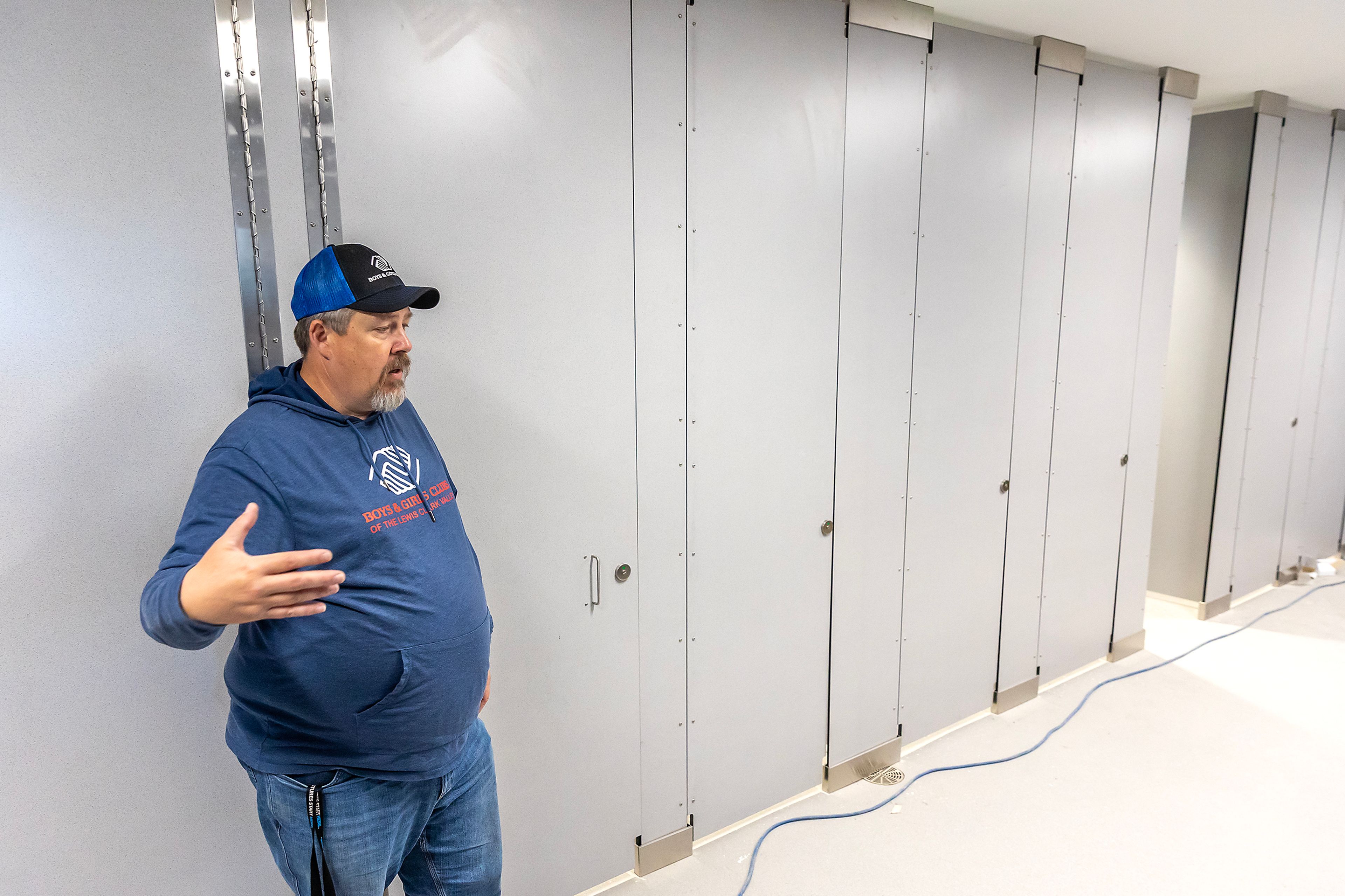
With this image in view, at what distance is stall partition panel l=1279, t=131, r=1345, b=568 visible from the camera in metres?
4.25

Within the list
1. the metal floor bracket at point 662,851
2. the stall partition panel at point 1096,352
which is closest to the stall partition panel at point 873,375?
the metal floor bracket at point 662,851

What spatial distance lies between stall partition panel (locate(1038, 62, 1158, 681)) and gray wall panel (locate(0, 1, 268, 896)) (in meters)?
2.91

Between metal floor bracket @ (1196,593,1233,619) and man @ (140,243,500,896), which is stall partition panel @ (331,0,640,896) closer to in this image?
man @ (140,243,500,896)

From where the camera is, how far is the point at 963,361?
2.79 m

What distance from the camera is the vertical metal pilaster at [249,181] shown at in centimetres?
145

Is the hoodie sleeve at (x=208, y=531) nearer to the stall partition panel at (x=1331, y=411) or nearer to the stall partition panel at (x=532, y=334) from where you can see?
the stall partition panel at (x=532, y=334)

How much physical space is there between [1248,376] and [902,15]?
9.58 feet

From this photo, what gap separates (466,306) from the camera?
1755mm

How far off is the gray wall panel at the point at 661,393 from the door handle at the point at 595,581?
13 cm

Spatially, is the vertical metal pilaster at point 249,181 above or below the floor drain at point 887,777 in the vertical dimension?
above

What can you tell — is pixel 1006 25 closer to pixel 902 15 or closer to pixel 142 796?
pixel 902 15

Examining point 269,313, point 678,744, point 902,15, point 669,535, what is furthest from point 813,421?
point 269,313

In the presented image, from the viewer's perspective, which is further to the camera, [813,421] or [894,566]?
[894,566]

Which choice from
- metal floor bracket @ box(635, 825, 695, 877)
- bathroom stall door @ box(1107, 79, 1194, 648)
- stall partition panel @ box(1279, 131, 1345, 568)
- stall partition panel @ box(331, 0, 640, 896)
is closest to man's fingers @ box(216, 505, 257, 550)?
stall partition panel @ box(331, 0, 640, 896)
